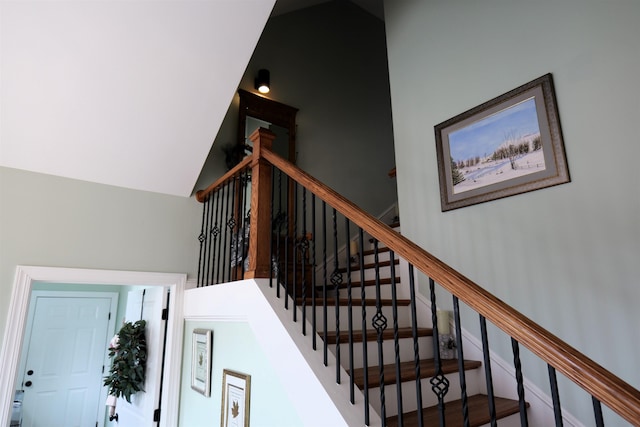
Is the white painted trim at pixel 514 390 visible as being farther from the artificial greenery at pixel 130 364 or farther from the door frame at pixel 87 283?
the artificial greenery at pixel 130 364

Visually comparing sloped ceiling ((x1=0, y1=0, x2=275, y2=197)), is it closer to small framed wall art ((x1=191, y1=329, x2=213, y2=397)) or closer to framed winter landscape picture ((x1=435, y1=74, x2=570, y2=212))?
small framed wall art ((x1=191, y1=329, x2=213, y2=397))

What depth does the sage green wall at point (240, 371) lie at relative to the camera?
1.73 metres

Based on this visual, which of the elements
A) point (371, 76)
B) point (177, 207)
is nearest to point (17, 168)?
point (177, 207)

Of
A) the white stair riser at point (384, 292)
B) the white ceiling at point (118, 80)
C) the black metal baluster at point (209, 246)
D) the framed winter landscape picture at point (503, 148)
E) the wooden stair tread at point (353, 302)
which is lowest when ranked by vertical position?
the wooden stair tread at point (353, 302)

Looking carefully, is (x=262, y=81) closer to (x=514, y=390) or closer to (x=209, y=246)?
(x=209, y=246)

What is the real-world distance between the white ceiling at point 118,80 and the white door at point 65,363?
11.1 feet

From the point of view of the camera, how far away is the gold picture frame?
1911mm

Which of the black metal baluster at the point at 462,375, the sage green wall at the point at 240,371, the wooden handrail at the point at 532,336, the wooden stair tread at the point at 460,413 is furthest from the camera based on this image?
the sage green wall at the point at 240,371

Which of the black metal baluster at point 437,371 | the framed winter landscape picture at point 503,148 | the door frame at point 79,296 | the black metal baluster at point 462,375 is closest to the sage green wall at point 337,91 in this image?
the framed winter landscape picture at point 503,148

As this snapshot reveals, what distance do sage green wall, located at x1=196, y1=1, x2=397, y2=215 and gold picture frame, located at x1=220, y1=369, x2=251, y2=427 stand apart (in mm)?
2732

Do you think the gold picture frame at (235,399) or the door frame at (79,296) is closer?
the gold picture frame at (235,399)

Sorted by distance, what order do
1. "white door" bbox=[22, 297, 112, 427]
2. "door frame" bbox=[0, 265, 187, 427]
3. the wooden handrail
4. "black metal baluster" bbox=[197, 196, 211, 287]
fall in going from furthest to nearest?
"white door" bbox=[22, 297, 112, 427]
"black metal baluster" bbox=[197, 196, 211, 287]
"door frame" bbox=[0, 265, 187, 427]
the wooden handrail

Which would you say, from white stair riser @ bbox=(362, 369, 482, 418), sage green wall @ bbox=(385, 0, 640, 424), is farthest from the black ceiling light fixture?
white stair riser @ bbox=(362, 369, 482, 418)

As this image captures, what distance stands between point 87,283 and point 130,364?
3.29 ft
